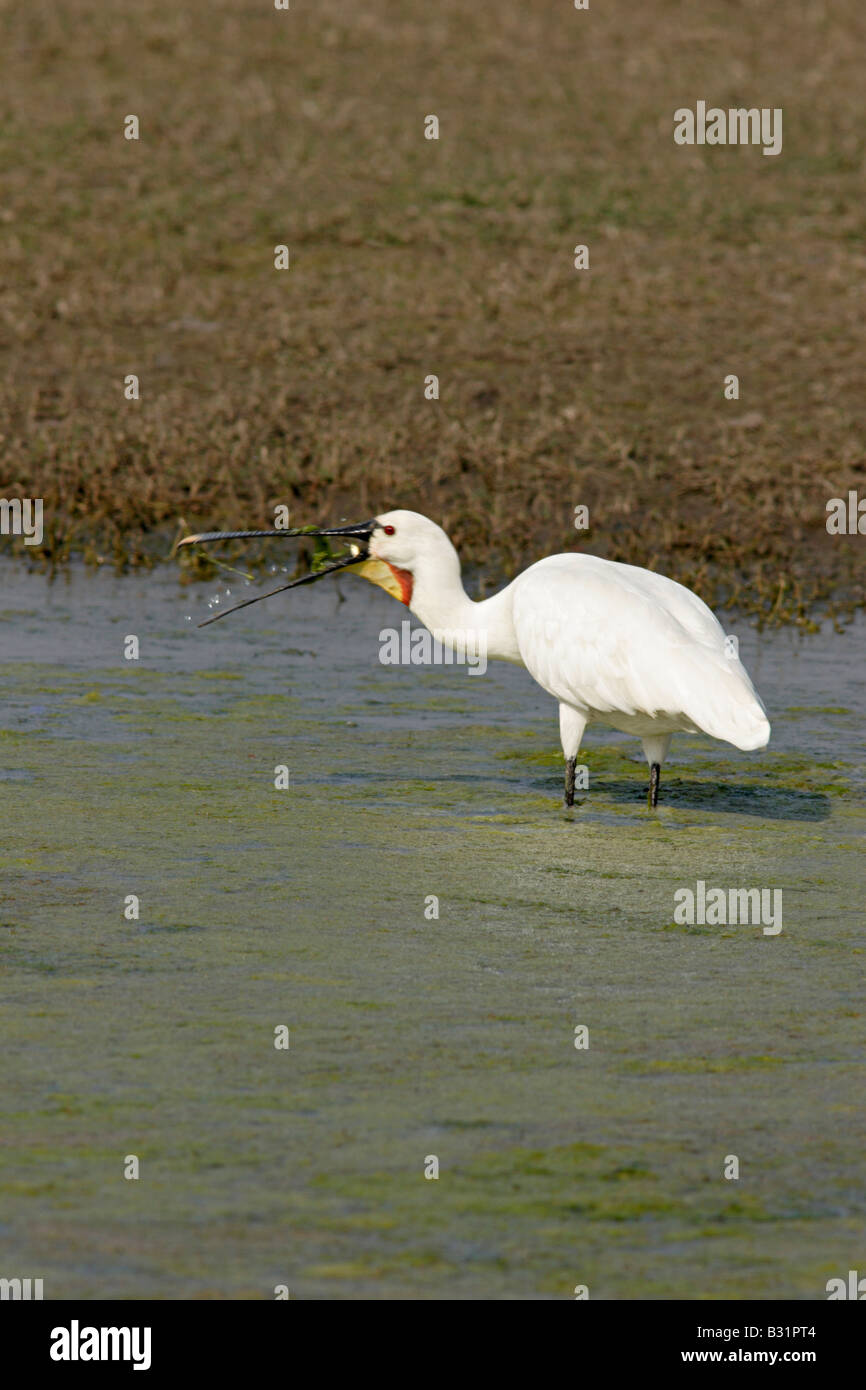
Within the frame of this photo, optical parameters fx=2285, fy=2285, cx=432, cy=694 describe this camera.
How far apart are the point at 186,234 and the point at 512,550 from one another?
5.54 meters

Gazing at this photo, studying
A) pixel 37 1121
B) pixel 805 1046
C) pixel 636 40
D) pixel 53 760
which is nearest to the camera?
pixel 37 1121

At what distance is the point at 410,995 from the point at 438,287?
10295 mm

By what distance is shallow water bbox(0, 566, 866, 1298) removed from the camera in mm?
4297

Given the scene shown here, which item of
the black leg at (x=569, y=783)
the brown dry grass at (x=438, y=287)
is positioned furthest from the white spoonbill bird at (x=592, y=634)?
the brown dry grass at (x=438, y=287)

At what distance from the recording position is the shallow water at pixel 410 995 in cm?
430

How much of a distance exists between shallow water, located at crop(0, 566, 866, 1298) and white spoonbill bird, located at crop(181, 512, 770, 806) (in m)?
0.36

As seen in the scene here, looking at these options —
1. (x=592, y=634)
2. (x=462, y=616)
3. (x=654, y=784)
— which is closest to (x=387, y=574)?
(x=462, y=616)

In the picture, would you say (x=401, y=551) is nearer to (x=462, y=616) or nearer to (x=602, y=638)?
(x=462, y=616)

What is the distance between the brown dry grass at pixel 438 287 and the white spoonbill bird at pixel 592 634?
10.1 feet

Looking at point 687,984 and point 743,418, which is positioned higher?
point 743,418

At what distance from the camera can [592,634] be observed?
7867 millimetres

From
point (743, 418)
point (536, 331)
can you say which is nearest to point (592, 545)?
point (743, 418)

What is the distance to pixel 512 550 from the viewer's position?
38.8 feet

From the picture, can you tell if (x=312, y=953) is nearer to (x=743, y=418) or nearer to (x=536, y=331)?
(x=743, y=418)
